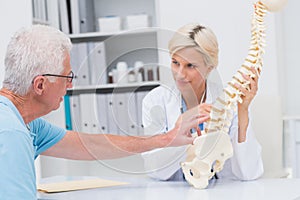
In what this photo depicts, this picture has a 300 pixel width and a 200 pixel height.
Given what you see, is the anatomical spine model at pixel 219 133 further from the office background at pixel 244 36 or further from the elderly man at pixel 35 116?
the office background at pixel 244 36

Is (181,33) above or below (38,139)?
above

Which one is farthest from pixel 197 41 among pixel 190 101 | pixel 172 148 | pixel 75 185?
pixel 75 185

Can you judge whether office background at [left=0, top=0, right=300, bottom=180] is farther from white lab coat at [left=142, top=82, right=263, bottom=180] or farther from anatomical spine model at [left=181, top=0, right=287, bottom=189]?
anatomical spine model at [left=181, top=0, right=287, bottom=189]

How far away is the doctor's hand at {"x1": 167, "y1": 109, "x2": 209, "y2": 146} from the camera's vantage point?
1648mm

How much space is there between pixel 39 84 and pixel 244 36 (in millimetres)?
1835

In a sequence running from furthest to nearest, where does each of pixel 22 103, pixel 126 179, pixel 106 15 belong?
pixel 106 15
pixel 126 179
pixel 22 103

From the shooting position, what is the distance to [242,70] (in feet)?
5.65

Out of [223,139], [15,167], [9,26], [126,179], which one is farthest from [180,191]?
[9,26]

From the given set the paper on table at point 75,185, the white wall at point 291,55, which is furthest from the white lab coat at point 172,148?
the white wall at point 291,55

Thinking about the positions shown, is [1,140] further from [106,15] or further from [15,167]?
[106,15]

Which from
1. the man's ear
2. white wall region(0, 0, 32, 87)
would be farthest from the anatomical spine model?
white wall region(0, 0, 32, 87)

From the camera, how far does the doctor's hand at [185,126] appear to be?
1.65 m

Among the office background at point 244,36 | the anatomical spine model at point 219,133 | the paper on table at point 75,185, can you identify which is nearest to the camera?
the anatomical spine model at point 219,133

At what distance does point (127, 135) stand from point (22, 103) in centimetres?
40
